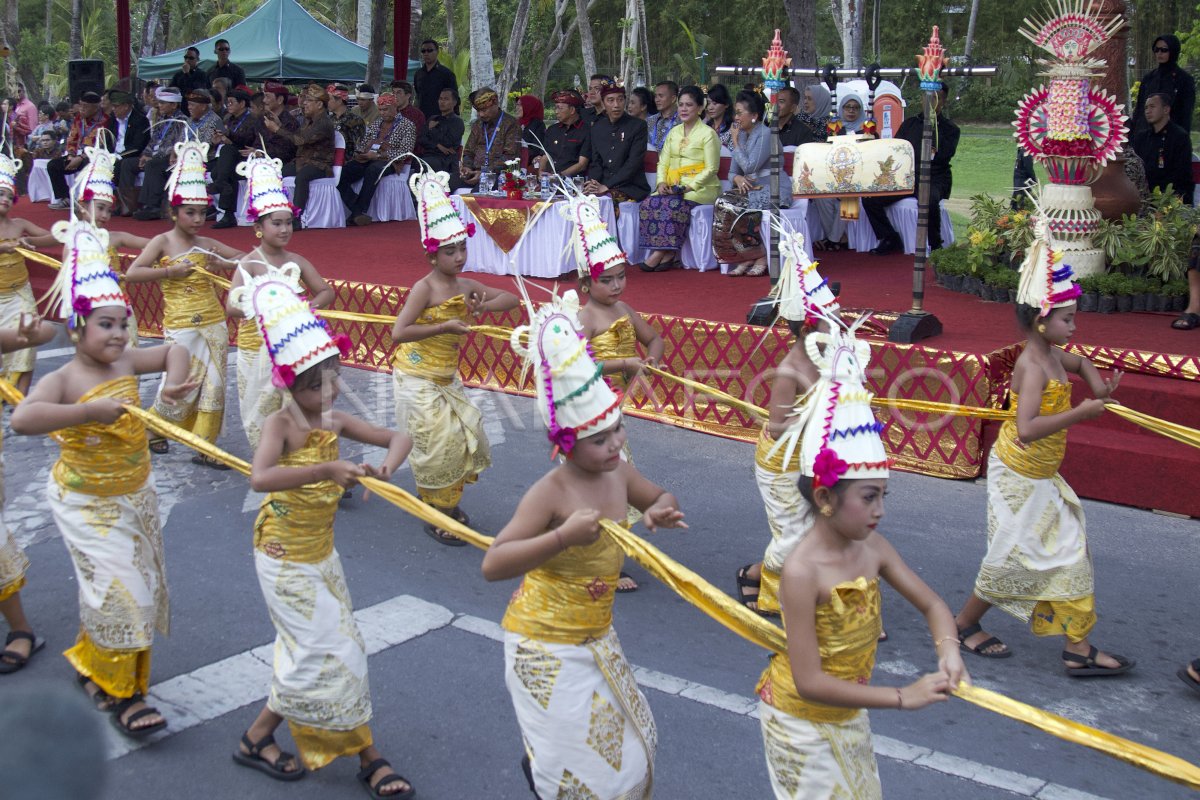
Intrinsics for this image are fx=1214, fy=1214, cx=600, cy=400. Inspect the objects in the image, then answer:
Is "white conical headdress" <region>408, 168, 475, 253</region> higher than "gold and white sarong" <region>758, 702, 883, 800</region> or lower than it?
higher

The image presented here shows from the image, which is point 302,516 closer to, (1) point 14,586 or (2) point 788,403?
(1) point 14,586

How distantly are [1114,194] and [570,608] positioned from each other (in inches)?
327

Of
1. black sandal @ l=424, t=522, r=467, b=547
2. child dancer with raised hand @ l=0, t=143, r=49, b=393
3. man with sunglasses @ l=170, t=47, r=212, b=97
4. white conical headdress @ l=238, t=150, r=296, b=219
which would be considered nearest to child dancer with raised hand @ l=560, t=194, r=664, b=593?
black sandal @ l=424, t=522, r=467, b=547

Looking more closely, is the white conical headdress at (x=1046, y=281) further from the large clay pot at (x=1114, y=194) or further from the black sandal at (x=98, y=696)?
the large clay pot at (x=1114, y=194)

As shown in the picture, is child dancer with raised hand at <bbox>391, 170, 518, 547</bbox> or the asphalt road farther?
child dancer with raised hand at <bbox>391, 170, 518, 547</bbox>

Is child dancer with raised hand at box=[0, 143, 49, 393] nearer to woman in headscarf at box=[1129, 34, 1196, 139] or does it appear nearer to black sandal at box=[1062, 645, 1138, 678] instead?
black sandal at box=[1062, 645, 1138, 678]

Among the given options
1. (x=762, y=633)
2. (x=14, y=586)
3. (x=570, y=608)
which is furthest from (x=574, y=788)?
(x=14, y=586)

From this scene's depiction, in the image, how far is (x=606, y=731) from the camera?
11.5 ft

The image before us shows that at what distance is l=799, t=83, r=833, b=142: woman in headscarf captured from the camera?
41.9 feet

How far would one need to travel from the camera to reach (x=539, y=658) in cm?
352

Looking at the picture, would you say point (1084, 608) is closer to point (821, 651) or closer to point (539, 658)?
point (821, 651)

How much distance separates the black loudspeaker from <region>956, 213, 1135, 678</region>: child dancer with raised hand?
842 inches

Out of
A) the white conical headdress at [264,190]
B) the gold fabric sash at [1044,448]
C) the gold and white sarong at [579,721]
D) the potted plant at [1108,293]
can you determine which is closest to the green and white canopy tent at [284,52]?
the potted plant at [1108,293]

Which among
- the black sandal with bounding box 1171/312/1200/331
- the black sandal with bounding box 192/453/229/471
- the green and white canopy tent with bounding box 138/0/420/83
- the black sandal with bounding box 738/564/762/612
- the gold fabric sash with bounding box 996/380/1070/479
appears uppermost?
the green and white canopy tent with bounding box 138/0/420/83
